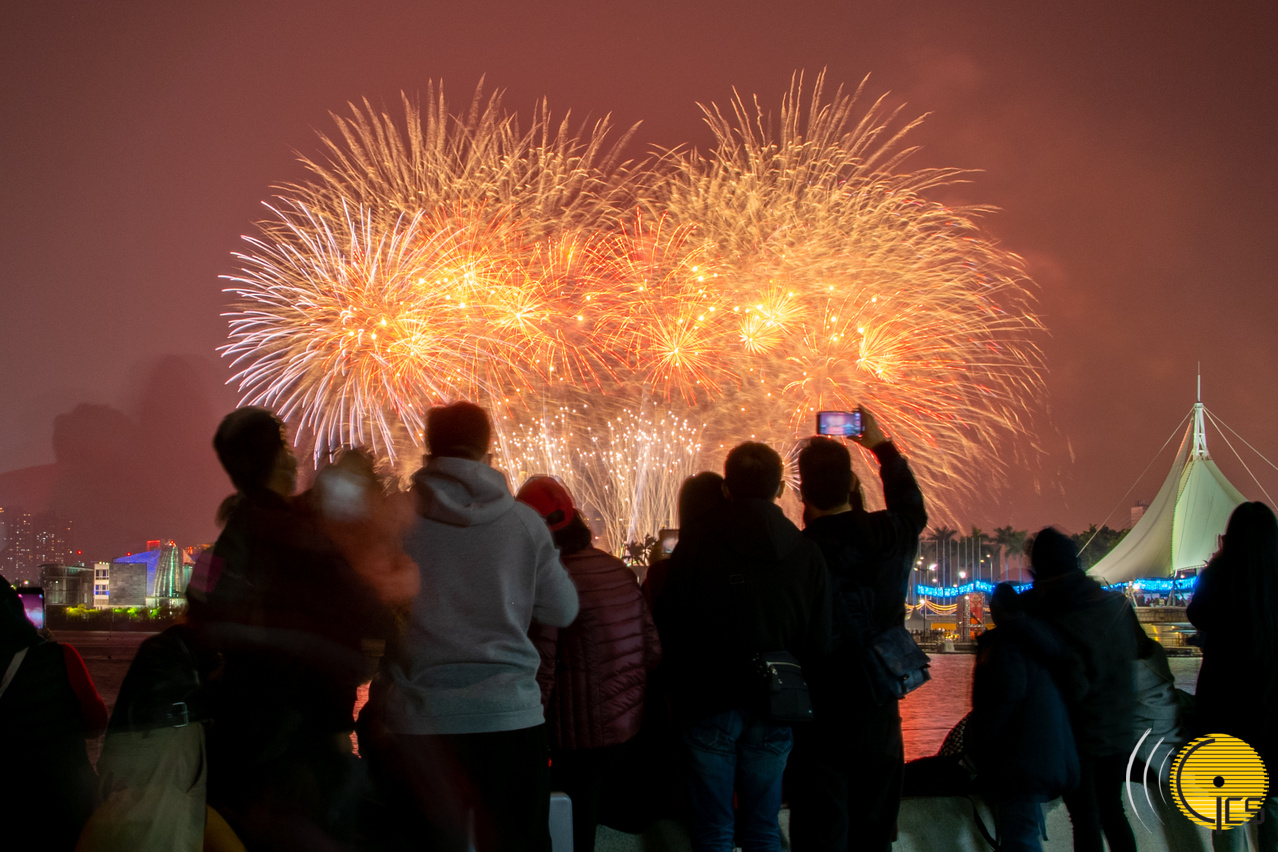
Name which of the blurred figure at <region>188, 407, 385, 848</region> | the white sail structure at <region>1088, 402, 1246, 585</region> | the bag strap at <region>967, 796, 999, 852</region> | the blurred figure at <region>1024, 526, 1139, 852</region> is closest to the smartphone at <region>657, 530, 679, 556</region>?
the blurred figure at <region>1024, 526, 1139, 852</region>

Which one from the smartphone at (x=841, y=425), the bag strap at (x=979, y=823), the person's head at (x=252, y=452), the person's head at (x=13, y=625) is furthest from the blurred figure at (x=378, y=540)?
the bag strap at (x=979, y=823)

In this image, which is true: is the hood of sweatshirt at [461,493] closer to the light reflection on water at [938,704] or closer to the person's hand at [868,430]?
the person's hand at [868,430]

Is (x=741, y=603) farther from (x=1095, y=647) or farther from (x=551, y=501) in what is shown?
(x=1095, y=647)

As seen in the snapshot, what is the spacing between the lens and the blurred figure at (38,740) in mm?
3258

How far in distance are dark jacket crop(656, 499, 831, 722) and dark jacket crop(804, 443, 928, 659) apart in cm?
16

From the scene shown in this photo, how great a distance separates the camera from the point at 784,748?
12.6ft

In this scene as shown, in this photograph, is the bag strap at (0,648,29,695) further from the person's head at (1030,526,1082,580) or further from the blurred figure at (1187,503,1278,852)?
the blurred figure at (1187,503,1278,852)

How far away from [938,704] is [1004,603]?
43.4 feet

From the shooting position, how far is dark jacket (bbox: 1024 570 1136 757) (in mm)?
4203

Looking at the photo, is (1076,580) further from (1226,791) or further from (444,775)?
(444,775)

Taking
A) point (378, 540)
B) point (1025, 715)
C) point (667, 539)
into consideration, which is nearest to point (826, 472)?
point (1025, 715)

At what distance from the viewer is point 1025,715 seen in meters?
4.14

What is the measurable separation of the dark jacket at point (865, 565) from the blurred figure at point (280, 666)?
1.80 metres

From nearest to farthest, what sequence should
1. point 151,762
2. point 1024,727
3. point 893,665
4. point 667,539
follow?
1. point 151,762
2. point 893,665
3. point 1024,727
4. point 667,539
